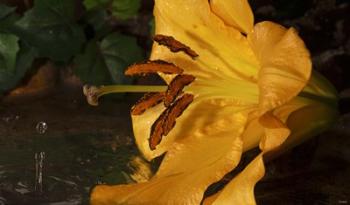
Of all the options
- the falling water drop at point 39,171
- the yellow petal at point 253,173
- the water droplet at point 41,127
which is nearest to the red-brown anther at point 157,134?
the yellow petal at point 253,173

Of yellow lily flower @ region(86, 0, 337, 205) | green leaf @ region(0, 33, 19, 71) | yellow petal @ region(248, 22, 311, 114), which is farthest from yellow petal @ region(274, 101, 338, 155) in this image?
green leaf @ region(0, 33, 19, 71)

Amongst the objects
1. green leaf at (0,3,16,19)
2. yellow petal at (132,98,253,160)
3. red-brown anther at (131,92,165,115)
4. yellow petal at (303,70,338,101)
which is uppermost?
yellow petal at (303,70,338,101)

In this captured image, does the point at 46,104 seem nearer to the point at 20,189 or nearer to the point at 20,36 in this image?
the point at 20,36

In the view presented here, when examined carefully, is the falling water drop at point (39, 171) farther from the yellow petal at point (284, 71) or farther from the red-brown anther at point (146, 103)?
the yellow petal at point (284, 71)

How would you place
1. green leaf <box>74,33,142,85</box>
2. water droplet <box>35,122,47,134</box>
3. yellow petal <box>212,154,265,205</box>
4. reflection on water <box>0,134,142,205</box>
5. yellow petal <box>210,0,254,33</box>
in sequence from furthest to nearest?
green leaf <box>74,33,142,85</box>, water droplet <box>35,122,47,134</box>, reflection on water <box>0,134,142,205</box>, yellow petal <box>210,0,254,33</box>, yellow petal <box>212,154,265,205</box>

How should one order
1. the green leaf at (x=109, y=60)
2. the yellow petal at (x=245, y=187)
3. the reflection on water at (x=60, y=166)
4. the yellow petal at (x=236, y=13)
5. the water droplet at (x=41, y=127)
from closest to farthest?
the yellow petal at (x=245, y=187)
the yellow petal at (x=236, y=13)
the reflection on water at (x=60, y=166)
the water droplet at (x=41, y=127)
the green leaf at (x=109, y=60)

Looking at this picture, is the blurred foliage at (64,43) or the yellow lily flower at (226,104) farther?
the blurred foliage at (64,43)

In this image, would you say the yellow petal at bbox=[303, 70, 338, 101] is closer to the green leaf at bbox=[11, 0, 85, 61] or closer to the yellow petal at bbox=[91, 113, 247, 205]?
the yellow petal at bbox=[91, 113, 247, 205]
